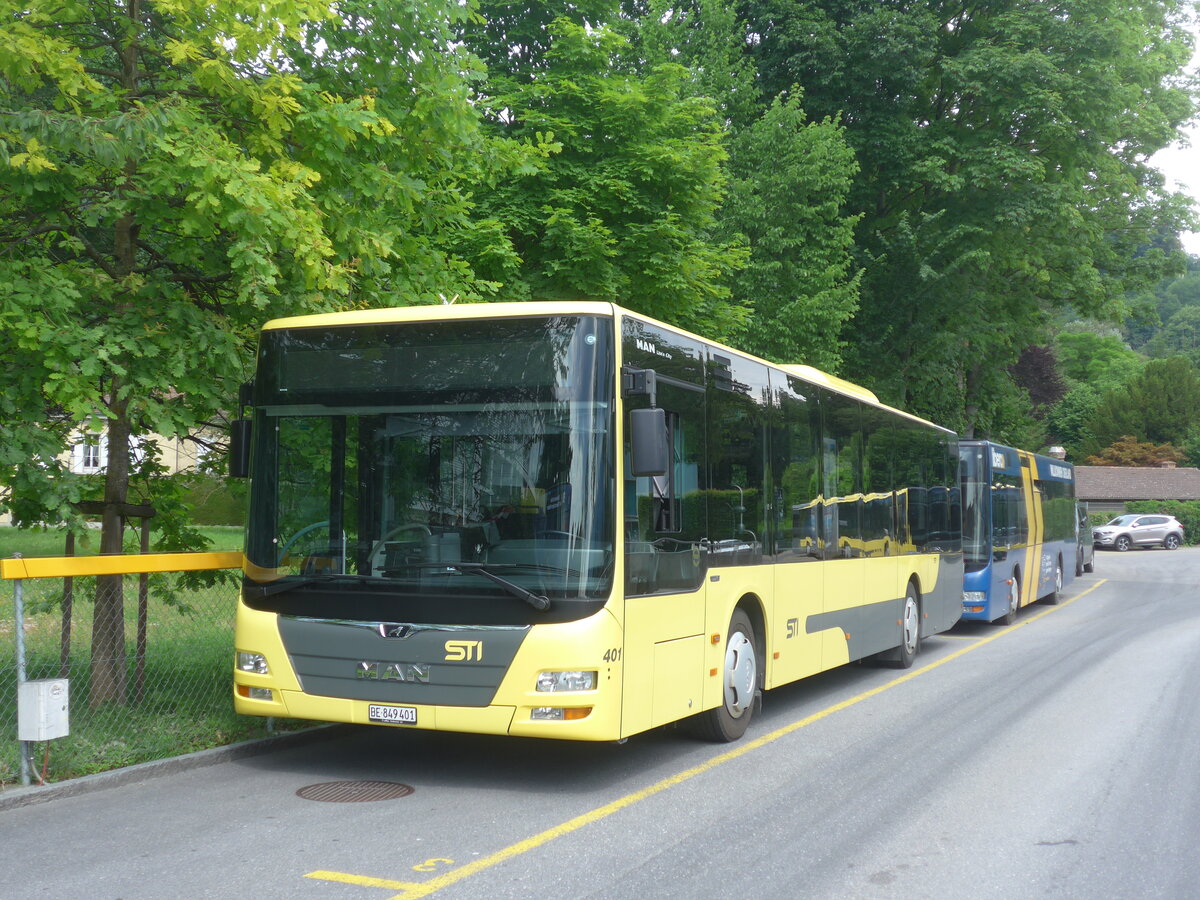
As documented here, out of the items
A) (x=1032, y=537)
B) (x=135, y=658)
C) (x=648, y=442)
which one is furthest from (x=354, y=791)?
(x=1032, y=537)

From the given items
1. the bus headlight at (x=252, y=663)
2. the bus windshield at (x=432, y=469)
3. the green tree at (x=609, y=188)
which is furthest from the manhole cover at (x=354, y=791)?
the green tree at (x=609, y=188)

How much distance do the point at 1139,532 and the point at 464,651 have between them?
5851 cm

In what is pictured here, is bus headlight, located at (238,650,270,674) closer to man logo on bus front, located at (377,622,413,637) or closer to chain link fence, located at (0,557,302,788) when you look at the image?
chain link fence, located at (0,557,302,788)

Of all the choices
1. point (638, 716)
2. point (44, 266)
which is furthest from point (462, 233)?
point (638, 716)

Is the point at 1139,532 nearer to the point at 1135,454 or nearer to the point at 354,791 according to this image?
the point at 1135,454

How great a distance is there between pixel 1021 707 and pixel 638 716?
5212 mm

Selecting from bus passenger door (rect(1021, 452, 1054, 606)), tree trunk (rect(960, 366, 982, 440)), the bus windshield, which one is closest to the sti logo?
the bus windshield

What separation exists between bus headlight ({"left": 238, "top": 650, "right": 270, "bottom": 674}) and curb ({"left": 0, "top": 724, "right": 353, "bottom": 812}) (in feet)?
2.27

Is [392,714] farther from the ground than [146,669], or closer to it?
closer to it

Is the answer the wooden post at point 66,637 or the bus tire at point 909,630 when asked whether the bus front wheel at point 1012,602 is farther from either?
the wooden post at point 66,637

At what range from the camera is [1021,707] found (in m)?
11.2

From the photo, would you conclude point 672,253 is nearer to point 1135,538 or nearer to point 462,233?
point 462,233

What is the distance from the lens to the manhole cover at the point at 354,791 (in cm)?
719

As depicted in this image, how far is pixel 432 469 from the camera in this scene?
24.8 feet
